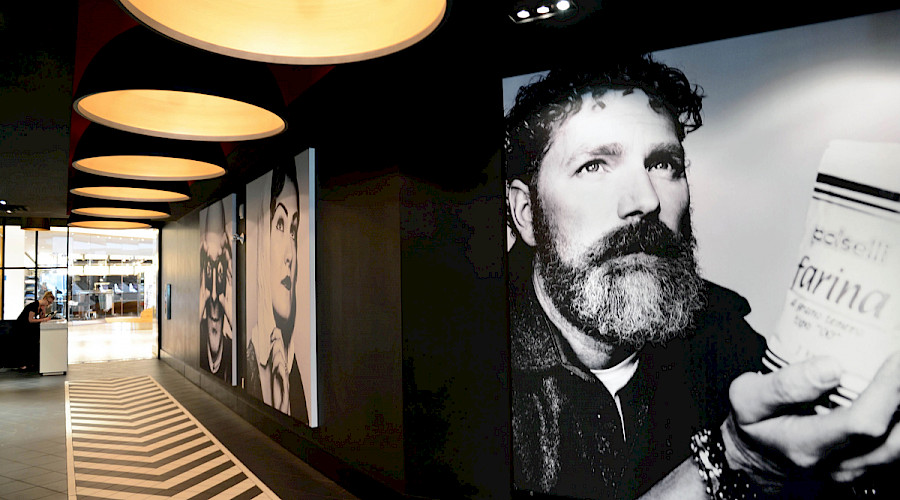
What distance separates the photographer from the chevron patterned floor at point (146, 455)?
5102mm

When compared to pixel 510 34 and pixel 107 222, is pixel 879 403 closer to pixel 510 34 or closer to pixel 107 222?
pixel 510 34

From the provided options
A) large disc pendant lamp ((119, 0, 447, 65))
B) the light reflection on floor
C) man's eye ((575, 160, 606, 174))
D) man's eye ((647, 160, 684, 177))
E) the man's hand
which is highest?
large disc pendant lamp ((119, 0, 447, 65))

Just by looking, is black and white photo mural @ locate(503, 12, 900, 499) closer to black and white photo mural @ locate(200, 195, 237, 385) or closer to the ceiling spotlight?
the ceiling spotlight

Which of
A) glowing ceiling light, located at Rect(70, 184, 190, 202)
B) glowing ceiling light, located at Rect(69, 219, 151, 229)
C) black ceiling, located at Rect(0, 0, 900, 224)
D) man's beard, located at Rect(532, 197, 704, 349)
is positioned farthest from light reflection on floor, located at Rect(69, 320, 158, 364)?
man's beard, located at Rect(532, 197, 704, 349)

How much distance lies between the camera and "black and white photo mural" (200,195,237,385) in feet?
26.2

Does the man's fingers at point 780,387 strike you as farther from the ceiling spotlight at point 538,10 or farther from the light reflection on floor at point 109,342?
the light reflection on floor at point 109,342

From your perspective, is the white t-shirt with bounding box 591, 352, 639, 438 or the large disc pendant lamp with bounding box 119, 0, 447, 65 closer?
the large disc pendant lamp with bounding box 119, 0, 447, 65

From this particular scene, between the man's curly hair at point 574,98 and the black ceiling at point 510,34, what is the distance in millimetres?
135

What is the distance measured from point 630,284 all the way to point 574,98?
52.8 inches

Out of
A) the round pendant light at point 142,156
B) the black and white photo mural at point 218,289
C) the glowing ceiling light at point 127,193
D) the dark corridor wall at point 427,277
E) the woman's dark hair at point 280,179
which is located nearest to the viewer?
the dark corridor wall at point 427,277

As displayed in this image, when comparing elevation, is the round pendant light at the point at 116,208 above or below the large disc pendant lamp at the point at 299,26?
above

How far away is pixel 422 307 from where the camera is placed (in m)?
4.24

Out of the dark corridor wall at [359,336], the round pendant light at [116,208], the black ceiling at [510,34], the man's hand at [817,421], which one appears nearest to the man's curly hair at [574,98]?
the black ceiling at [510,34]

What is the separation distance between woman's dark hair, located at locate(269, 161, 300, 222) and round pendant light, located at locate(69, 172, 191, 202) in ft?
5.91
